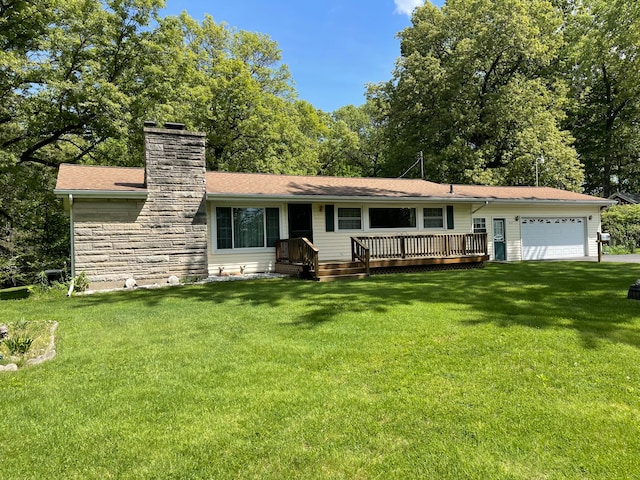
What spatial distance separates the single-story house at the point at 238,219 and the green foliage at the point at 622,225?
22.6 ft

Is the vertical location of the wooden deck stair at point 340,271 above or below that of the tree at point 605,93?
below

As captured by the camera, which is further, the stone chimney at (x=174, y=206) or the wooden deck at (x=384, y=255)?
the wooden deck at (x=384, y=255)

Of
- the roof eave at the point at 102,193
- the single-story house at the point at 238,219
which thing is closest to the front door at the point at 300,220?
the single-story house at the point at 238,219

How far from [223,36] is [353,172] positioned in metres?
14.4

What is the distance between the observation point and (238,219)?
38.4ft

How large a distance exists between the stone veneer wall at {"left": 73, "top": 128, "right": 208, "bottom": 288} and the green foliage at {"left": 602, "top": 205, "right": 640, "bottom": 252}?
67.3ft

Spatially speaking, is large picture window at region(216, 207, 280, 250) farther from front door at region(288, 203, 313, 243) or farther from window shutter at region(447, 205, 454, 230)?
window shutter at region(447, 205, 454, 230)

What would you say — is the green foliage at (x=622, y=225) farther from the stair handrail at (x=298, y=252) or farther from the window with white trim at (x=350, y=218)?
the stair handrail at (x=298, y=252)

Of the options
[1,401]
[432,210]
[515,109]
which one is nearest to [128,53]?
[432,210]

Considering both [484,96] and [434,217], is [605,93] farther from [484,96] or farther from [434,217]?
[434,217]

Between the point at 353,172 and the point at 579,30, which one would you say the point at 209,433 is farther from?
the point at 579,30

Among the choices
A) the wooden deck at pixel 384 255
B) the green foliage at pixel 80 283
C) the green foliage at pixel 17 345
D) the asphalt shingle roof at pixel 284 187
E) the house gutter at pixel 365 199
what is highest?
the asphalt shingle roof at pixel 284 187

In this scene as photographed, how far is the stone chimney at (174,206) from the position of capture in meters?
10.2

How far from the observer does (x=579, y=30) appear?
2716 centimetres
